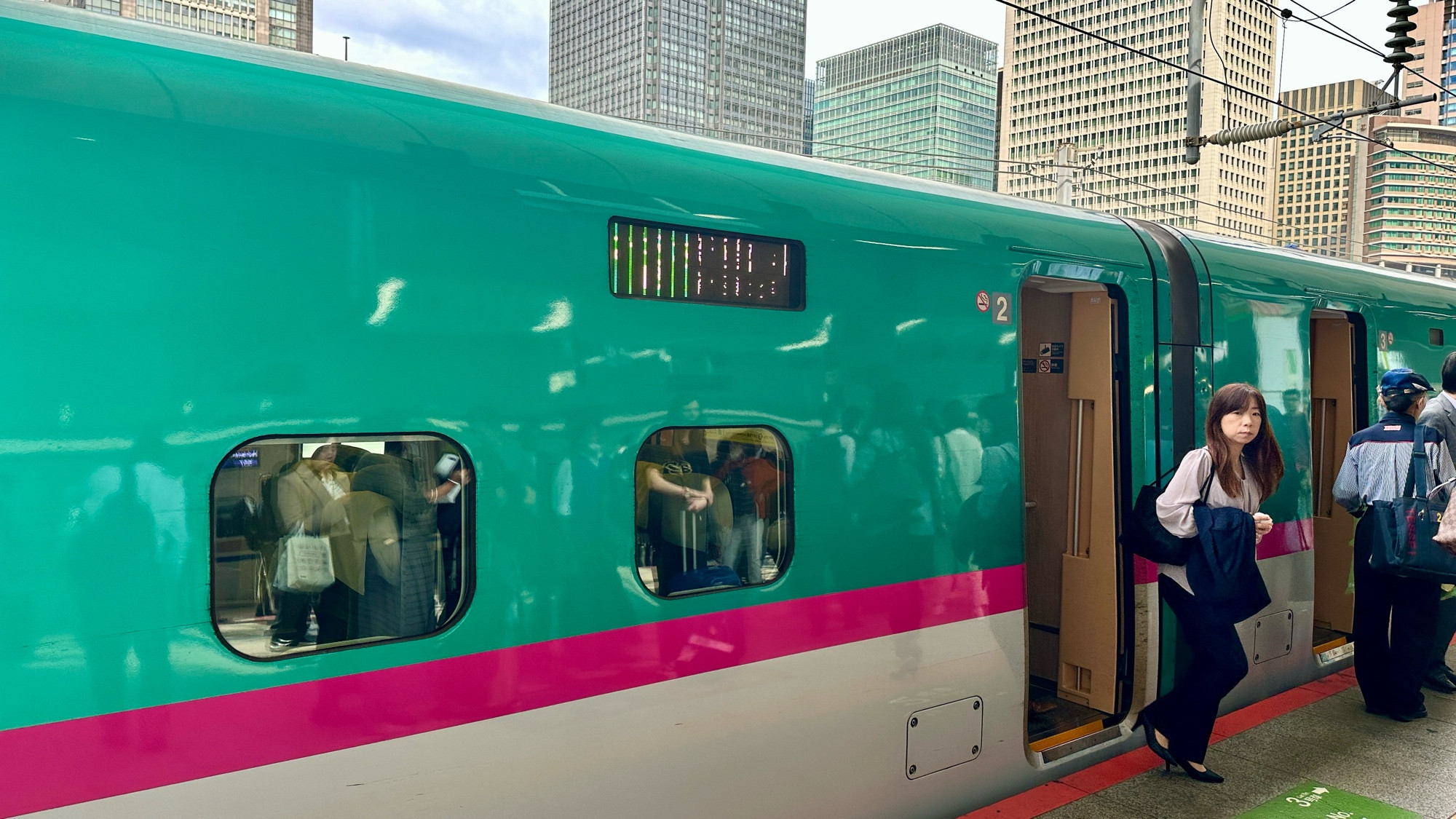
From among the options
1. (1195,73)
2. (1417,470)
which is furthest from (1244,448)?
(1195,73)

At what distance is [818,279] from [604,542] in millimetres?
1263

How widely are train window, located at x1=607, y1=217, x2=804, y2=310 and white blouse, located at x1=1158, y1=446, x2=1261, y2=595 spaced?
218 cm

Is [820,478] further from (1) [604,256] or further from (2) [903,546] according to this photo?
(1) [604,256]

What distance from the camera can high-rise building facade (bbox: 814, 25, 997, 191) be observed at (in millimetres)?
146250

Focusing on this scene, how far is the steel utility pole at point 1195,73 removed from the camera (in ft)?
39.1

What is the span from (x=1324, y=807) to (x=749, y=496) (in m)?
3.13

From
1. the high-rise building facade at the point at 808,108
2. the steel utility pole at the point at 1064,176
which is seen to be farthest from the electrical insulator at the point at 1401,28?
the high-rise building facade at the point at 808,108

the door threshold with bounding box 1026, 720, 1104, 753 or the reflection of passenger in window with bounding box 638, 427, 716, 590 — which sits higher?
the reflection of passenger in window with bounding box 638, 427, 716, 590

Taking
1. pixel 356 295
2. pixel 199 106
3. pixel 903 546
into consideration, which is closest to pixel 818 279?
pixel 903 546

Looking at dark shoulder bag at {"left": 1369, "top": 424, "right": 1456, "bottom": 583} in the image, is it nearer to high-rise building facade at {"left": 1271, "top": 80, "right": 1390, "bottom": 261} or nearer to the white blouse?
the white blouse

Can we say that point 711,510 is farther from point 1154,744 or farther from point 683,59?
point 683,59

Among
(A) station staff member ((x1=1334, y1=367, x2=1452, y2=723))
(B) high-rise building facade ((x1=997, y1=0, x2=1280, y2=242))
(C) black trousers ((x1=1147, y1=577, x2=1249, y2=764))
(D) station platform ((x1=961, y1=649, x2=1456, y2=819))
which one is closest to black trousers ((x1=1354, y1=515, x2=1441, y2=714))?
(A) station staff member ((x1=1334, y1=367, x2=1452, y2=723))

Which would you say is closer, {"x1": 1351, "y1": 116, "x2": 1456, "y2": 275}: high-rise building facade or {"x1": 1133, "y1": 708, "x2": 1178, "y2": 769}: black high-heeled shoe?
{"x1": 1133, "y1": 708, "x2": 1178, "y2": 769}: black high-heeled shoe

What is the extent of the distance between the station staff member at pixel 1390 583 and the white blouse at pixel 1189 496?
4.35 ft
